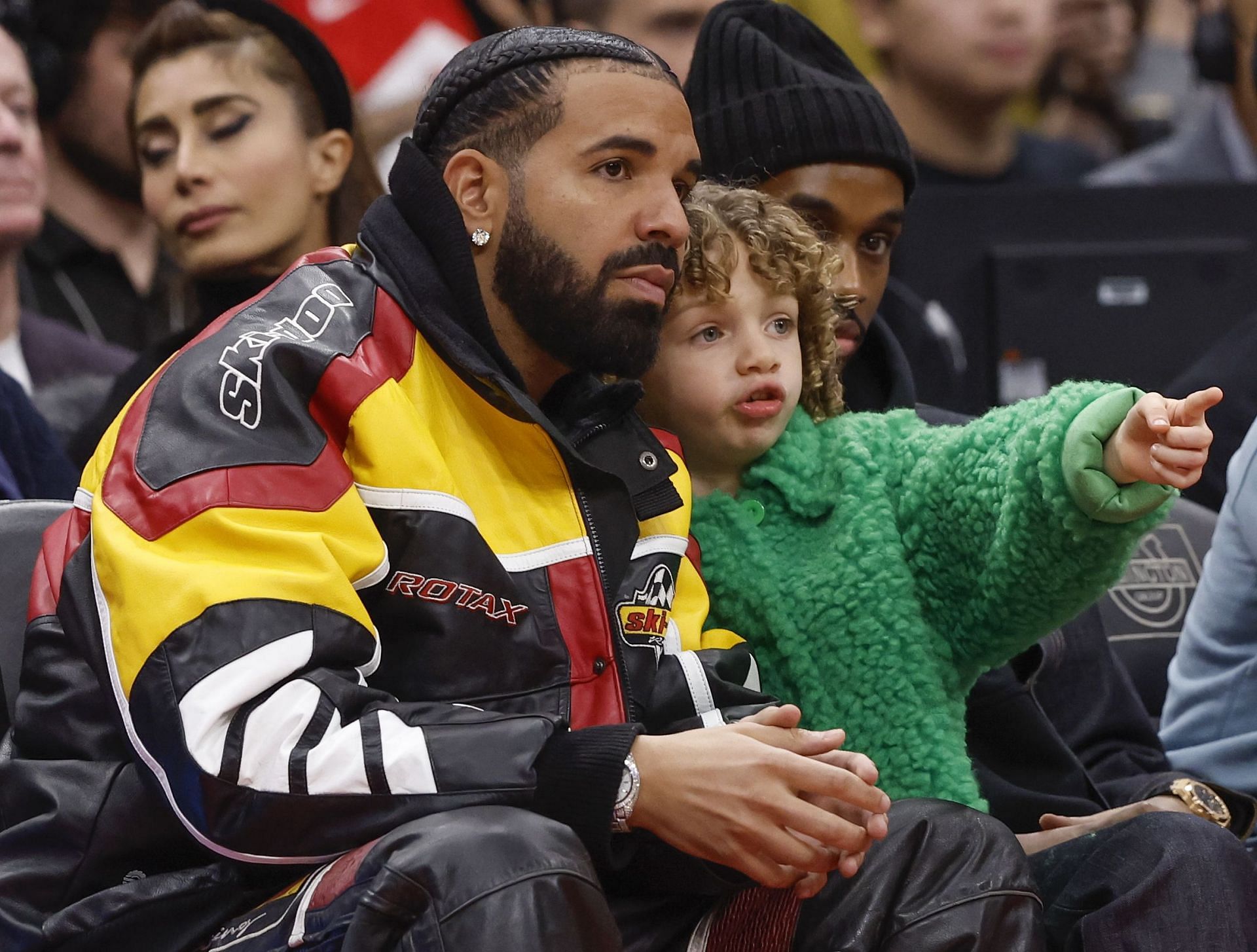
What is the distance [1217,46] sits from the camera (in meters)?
4.77

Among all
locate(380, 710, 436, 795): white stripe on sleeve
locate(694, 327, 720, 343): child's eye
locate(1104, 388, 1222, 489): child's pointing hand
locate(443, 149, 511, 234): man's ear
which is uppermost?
locate(443, 149, 511, 234): man's ear

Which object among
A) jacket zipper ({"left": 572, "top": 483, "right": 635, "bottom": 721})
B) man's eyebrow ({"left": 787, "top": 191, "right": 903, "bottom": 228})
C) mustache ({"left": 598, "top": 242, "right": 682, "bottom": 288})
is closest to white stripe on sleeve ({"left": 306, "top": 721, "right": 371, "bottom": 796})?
jacket zipper ({"left": 572, "top": 483, "right": 635, "bottom": 721})

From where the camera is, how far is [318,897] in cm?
155

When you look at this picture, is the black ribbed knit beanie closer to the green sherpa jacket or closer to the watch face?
the green sherpa jacket

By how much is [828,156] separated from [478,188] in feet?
2.97

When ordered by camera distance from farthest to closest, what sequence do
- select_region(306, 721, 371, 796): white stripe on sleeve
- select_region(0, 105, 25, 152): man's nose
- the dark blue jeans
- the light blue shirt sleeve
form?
select_region(0, 105, 25, 152): man's nose
the light blue shirt sleeve
the dark blue jeans
select_region(306, 721, 371, 796): white stripe on sleeve

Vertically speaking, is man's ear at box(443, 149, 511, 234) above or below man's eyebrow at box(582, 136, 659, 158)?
below

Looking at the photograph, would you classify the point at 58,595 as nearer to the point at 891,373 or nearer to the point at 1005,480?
the point at 1005,480

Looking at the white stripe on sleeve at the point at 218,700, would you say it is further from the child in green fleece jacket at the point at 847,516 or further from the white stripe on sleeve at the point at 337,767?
the child in green fleece jacket at the point at 847,516

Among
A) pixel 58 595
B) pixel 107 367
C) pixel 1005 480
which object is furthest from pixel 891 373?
pixel 107 367

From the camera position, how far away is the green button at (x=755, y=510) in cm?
219

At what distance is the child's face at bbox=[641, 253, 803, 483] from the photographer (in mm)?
2178

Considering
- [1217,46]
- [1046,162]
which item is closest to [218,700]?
[1217,46]

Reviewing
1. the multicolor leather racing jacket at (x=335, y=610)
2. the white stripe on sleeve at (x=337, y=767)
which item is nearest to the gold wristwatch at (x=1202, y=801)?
the multicolor leather racing jacket at (x=335, y=610)
